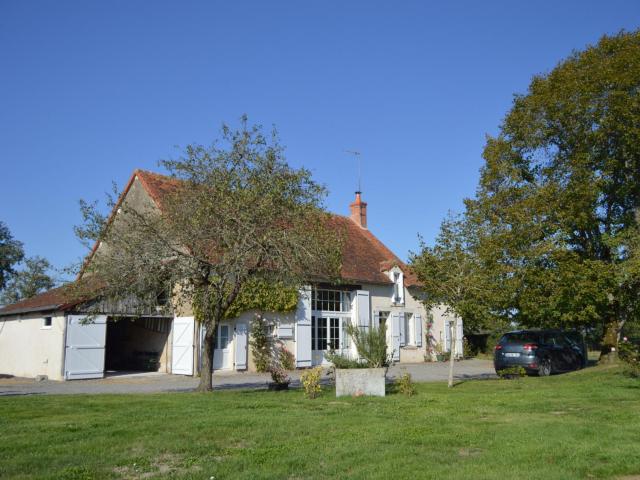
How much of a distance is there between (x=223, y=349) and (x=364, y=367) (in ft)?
33.3

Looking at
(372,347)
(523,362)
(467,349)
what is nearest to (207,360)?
A: (372,347)

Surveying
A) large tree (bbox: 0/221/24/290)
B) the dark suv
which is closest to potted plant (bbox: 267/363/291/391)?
the dark suv

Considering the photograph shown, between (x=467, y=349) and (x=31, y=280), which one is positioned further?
(x=31, y=280)

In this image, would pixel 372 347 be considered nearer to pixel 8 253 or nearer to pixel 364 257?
pixel 364 257

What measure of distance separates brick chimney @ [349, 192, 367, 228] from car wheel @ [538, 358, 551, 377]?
1508 centimetres

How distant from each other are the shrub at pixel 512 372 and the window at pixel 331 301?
29.6 feet

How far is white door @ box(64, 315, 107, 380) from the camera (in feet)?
60.4

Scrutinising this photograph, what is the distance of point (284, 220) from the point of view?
40.6 feet

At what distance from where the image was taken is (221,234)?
11953 mm

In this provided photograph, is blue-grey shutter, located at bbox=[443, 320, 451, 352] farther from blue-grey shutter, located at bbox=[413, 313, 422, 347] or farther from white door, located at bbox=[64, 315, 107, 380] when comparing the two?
white door, located at bbox=[64, 315, 107, 380]

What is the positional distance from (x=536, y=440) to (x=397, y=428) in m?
1.68

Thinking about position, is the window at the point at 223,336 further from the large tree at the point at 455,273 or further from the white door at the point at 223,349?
the large tree at the point at 455,273

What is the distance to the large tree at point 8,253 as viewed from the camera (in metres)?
40.8

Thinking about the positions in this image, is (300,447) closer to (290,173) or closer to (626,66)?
(290,173)
